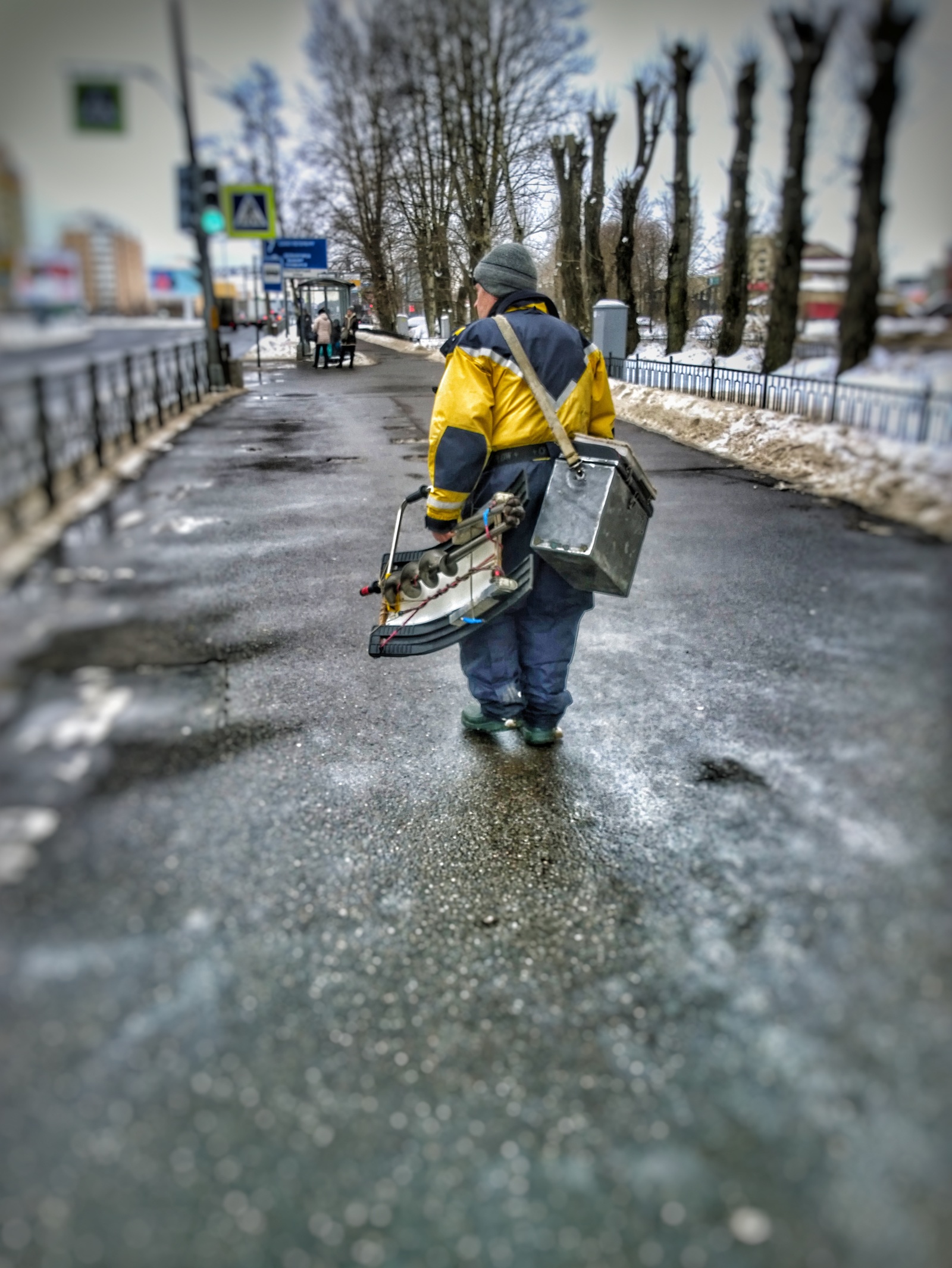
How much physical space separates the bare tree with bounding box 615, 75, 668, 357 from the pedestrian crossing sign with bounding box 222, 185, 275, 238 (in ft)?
1.74

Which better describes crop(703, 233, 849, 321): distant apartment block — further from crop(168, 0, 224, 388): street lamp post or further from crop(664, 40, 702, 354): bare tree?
crop(168, 0, 224, 388): street lamp post

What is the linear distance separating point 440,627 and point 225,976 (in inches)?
55.7

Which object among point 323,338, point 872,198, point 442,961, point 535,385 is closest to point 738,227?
point 872,198

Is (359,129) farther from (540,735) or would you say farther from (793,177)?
(540,735)

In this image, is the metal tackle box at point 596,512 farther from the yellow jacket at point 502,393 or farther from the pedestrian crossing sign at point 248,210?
the pedestrian crossing sign at point 248,210

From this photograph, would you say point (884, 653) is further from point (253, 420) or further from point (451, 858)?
point (451, 858)

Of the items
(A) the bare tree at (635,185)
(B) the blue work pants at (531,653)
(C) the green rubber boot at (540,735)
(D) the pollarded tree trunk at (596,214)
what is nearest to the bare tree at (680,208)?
(A) the bare tree at (635,185)

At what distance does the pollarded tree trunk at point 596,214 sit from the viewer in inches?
63.2

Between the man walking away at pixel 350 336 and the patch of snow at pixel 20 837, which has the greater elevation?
the man walking away at pixel 350 336

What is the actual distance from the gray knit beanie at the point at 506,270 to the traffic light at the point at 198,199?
3.58 feet

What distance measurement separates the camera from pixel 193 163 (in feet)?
3.70

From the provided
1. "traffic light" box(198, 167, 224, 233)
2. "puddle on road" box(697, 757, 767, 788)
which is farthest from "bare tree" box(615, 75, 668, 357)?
"puddle on road" box(697, 757, 767, 788)

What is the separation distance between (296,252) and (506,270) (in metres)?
0.79

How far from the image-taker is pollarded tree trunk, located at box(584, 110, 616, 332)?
1.61m
